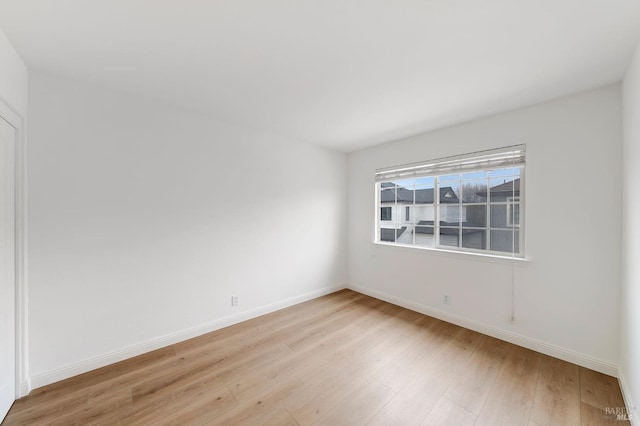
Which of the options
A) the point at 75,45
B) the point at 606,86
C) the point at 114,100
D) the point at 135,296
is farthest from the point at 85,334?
the point at 606,86

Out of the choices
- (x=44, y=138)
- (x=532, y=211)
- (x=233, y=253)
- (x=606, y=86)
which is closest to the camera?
(x=44, y=138)

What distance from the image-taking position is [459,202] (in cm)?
295

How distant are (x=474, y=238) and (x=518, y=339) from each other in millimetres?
1079

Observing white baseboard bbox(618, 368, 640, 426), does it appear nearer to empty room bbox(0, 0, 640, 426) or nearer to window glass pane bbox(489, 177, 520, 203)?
empty room bbox(0, 0, 640, 426)

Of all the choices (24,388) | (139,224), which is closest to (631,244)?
(139,224)

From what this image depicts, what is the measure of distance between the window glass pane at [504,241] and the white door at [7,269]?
164 inches

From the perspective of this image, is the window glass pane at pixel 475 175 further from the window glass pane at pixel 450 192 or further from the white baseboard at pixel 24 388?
the white baseboard at pixel 24 388

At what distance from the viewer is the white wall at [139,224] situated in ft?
6.11

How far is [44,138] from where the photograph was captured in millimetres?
1849

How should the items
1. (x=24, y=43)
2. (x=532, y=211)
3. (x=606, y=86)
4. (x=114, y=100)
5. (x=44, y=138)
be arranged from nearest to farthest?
(x=24, y=43) → (x=44, y=138) → (x=606, y=86) → (x=114, y=100) → (x=532, y=211)

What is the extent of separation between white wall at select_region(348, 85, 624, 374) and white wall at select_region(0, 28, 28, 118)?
12.3 feet

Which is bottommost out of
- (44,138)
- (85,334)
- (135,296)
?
(85,334)

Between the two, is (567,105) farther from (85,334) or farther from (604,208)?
(85,334)

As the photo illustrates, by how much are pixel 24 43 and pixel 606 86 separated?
4308mm
